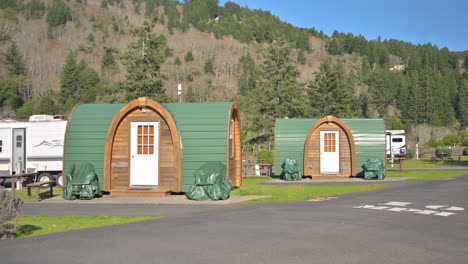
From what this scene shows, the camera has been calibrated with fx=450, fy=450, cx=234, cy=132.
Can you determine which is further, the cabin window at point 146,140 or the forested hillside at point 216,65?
the forested hillside at point 216,65

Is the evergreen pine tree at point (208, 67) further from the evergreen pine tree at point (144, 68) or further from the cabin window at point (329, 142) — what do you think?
the cabin window at point (329, 142)

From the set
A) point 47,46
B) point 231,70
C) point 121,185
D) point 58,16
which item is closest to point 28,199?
point 121,185

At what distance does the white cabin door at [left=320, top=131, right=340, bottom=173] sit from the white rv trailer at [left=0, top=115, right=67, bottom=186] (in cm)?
1209

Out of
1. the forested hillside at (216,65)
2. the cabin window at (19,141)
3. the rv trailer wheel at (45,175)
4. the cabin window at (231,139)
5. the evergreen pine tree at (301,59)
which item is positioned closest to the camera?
the cabin window at (231,139)

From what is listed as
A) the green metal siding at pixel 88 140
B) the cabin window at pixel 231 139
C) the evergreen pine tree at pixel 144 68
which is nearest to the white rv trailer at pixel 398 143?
the evergreen pine tree at pixel 144 68

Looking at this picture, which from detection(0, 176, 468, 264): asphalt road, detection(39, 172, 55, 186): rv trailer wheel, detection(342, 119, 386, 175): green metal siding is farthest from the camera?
detection(342, 119, 386, 175): green metal siding

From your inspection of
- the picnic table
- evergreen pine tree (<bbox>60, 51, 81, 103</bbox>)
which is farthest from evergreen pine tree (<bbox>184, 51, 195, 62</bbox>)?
the picnic table

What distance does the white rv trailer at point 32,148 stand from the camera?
19297 mm

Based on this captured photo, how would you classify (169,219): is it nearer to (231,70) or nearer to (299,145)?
(299,145)

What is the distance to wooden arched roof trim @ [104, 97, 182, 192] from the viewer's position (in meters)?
14.2

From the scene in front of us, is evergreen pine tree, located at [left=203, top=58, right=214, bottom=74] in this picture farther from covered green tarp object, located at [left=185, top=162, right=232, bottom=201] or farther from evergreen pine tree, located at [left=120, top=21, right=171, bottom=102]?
covered green tarp object, located at [left=185, top=162, right=232, bottom=201]

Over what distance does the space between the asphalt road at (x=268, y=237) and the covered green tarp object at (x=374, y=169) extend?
9092 millimetres

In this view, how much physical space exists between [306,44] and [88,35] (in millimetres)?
75070

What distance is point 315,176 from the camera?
21.8m
